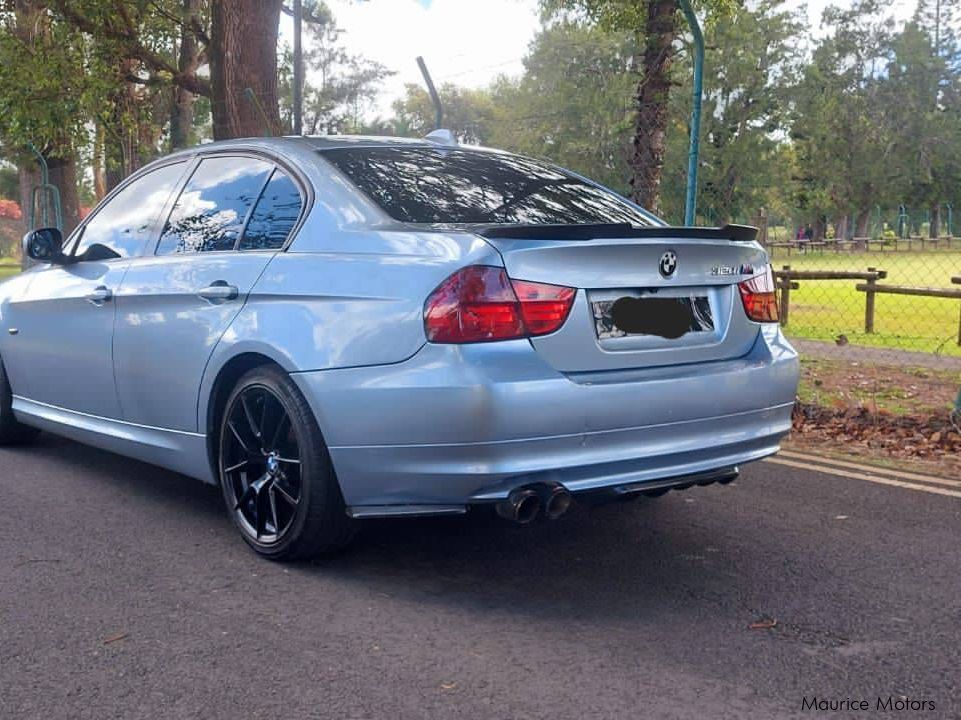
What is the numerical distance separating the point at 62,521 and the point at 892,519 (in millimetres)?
3759

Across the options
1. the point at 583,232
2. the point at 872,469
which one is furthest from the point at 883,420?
the point at 583,232

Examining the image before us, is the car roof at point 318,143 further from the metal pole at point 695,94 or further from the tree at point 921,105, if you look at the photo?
the tree at point 921,105

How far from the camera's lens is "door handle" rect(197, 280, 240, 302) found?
4.31 meters

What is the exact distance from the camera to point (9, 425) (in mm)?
6332

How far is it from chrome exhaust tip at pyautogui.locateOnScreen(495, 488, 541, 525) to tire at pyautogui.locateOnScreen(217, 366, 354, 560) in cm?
71

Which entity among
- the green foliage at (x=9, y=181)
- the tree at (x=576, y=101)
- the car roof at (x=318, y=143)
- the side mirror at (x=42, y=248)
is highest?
the tree at (x=576, y=101)

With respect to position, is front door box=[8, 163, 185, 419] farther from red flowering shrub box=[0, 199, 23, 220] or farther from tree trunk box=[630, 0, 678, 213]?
red flowering shrub box=[0, 199, 23, 220]

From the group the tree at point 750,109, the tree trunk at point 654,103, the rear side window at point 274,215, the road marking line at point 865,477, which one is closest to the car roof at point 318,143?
the rear side window at point 274,215

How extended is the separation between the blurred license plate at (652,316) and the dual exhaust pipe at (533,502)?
0.57 metres

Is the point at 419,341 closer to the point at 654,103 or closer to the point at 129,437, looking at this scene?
the point at 129,437

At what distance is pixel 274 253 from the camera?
427 centimetres

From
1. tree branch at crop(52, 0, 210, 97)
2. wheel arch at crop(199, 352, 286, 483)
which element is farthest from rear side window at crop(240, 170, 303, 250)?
tree branch at crop(52, 0, 210, 97)

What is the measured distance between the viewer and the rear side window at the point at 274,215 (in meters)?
4.36

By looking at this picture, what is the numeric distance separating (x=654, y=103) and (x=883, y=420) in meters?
4.77
